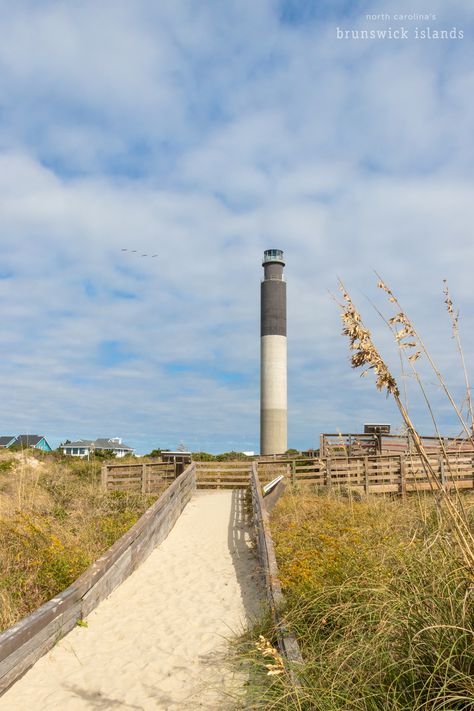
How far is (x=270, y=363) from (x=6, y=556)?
108 feet

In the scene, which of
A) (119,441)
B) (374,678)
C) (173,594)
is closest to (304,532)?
(173,594)

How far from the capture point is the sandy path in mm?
4703

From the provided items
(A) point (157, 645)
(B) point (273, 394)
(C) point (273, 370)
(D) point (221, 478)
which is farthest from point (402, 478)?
(C) point (273, 370)

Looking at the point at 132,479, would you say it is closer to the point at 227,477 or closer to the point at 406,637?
the point at 227,477

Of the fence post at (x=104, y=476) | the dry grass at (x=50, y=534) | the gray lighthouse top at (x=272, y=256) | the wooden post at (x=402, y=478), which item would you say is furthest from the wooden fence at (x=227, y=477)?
the gray lighthouse top at (x=272, y=256)

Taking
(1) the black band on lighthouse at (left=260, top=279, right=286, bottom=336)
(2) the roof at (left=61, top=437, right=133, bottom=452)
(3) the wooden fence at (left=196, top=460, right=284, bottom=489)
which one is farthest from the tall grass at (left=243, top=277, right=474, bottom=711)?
(2) the roof at (left=61, top=437, right=133, bottom=452)

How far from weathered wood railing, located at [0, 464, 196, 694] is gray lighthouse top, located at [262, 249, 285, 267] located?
3303 centimetres

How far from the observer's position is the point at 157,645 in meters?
6.02

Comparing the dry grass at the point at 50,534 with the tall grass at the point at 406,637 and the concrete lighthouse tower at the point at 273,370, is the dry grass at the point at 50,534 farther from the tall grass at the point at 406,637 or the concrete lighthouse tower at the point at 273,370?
the concrete lighthouse tower at the point at 273,370

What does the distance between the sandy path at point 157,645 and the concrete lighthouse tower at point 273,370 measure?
2906 cm

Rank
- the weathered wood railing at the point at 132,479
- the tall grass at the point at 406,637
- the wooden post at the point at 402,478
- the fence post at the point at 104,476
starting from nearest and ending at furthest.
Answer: the tall grass at the point at 406,637
the fence post at the point at 104,476
the weathered wood railing at the point at 132,479
the wooden post at the point at 402,478

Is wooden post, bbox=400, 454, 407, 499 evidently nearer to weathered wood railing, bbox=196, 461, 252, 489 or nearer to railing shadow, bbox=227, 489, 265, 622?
weathered wood railing, bbox=196, 461, 252, 489

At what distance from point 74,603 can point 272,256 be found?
38.3 meters

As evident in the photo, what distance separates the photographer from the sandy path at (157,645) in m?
4.70
